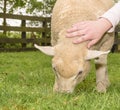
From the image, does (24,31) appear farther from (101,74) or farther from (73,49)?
(73,49)

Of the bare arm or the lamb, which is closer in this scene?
the bare arm

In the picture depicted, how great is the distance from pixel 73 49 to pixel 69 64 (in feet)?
0.72

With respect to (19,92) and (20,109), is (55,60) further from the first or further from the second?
(20,109)

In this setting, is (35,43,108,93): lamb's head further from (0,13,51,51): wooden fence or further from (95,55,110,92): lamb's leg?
(0,13,51,51): wooden fence

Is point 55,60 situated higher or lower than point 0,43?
higher

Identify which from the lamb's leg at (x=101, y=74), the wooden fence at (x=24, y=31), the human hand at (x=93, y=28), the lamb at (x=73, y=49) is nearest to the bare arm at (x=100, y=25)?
the human hand at (x=93, y=28)

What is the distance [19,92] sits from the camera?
4.18m

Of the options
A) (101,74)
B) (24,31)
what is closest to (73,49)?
(101,74)

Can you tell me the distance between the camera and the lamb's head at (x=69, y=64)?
4715 millimetres

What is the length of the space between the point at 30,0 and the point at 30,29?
4251 millimetres

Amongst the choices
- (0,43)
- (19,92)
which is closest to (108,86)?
(19,92)

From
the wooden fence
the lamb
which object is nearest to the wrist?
the lamb

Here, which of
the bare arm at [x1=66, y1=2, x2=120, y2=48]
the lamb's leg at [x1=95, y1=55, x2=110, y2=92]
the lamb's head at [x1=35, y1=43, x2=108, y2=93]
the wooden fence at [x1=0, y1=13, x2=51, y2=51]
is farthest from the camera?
the wooden fence at [x1=0, y1=13, x2=51, y2=51]

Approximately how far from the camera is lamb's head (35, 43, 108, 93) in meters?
4.71
